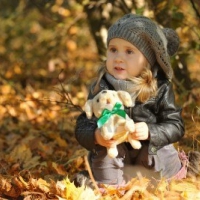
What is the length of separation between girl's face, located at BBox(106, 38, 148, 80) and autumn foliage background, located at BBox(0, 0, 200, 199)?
62cm

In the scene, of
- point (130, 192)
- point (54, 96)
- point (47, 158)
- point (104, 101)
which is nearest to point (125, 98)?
point (104, 101)

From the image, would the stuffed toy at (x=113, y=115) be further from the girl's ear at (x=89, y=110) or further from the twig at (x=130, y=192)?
the twig at (x=130, y=192)

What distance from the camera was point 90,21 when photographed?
622 cm

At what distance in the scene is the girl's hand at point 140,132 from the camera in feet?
11.3

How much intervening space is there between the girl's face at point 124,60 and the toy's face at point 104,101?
0.20 m

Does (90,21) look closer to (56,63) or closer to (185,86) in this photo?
(185,86)

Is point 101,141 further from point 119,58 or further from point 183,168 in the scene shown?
point 183,168

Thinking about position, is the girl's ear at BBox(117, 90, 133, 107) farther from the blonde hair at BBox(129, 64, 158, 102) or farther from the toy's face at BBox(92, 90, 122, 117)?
the blonde hair at BBox(129, 64, 158, 102)

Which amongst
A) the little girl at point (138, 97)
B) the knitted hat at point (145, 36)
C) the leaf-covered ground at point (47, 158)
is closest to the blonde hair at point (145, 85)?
the little girl at point (138, 97)

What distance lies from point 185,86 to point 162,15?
0.68 m

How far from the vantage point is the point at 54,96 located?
6.91 m

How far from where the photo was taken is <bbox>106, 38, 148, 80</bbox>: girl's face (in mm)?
3602

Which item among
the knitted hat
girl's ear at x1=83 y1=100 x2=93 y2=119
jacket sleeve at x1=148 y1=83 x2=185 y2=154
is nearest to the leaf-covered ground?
jacket sleeve at x1=148 y1=83 x2=185 y2=154

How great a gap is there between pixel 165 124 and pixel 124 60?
1.43ft
